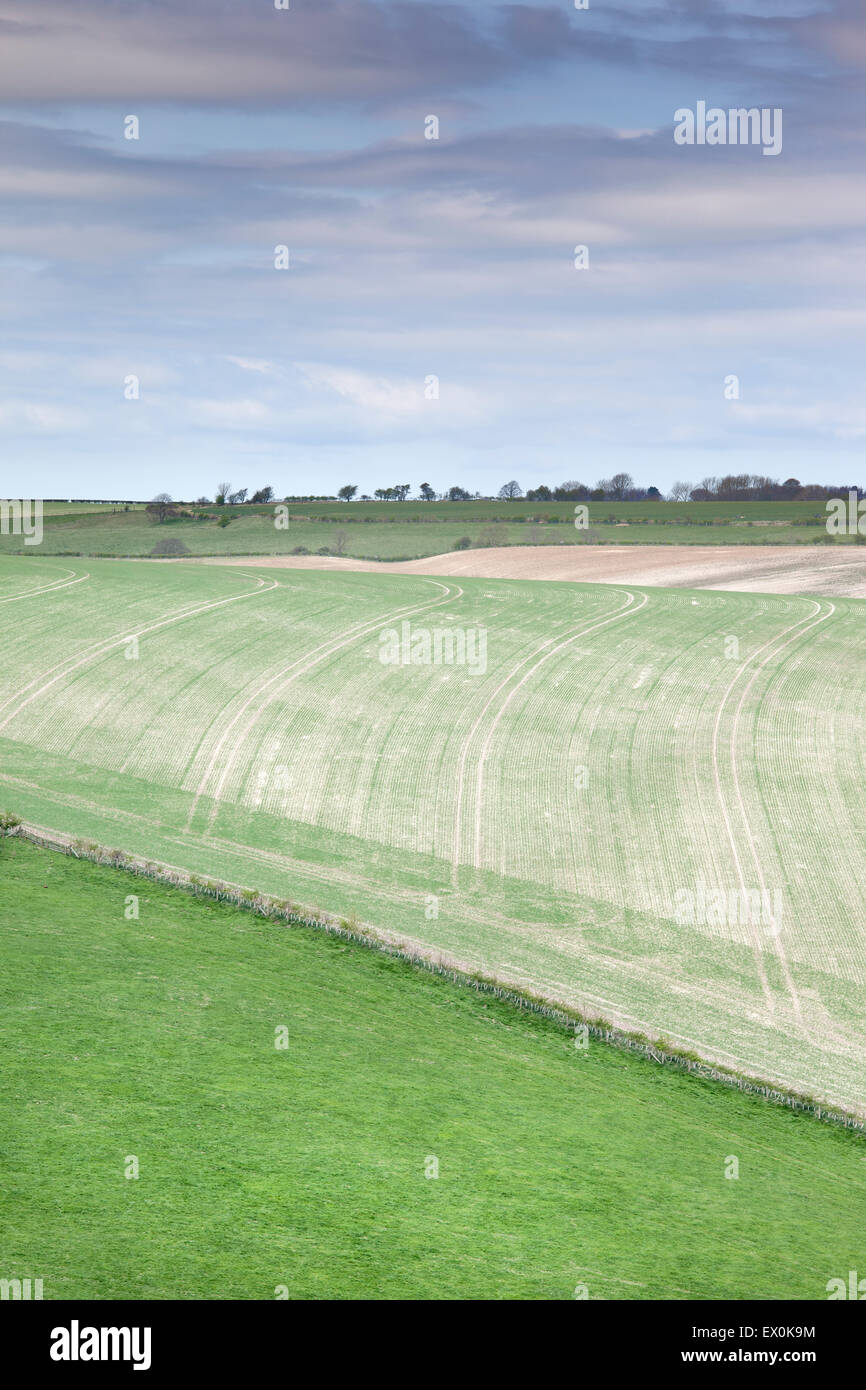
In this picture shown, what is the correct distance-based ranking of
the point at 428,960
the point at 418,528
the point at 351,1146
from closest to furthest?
the point at 351,1146 → the point at 428,960 → the point at 418,528

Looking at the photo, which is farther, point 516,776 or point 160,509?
point 160,509

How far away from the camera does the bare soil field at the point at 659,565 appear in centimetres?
8356

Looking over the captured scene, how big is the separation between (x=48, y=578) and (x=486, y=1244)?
60352 millimetres

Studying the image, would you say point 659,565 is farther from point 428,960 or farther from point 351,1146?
point 351,1146

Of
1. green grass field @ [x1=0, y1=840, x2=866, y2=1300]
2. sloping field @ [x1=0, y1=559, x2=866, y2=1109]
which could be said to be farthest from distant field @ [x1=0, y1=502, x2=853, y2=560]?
green grass field @ [x1=0, y1=840, x2=866, y2=1300]

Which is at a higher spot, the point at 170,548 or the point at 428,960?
the point at 170,548

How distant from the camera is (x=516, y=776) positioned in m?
44.2

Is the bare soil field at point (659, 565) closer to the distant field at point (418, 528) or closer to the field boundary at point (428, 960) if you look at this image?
the distant field at point (418, 528)

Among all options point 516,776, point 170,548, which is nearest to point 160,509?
point 170,548

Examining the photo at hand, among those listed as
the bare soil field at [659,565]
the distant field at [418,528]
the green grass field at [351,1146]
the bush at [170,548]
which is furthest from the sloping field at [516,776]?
the distant field at [418,528]

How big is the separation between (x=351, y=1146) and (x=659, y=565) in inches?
3000
